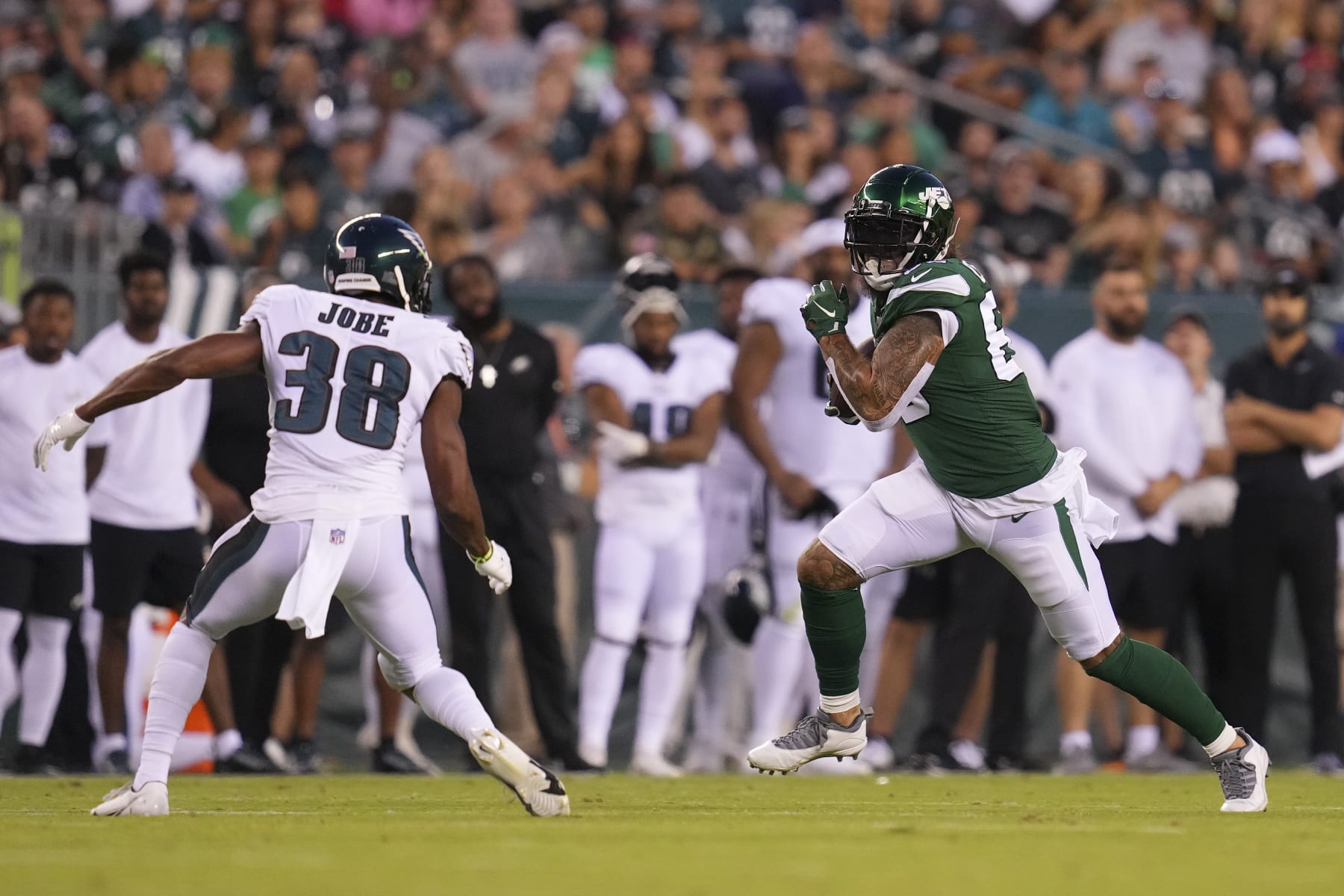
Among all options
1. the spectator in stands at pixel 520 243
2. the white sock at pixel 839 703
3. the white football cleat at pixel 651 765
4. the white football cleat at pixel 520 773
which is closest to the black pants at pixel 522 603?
the white football cleat at pixel 651 765

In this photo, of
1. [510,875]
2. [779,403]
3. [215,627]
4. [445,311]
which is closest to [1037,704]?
[779,403]

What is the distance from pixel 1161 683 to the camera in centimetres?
662

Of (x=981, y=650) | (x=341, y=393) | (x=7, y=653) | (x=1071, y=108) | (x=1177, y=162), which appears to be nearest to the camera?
(x=341, y=393)

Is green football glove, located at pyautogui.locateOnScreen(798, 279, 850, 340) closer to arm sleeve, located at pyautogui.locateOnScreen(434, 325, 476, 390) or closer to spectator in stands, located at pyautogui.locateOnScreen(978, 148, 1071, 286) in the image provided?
arm sleeve, located at pyautogui.locateOnScreen(434, 325, 476, 390)

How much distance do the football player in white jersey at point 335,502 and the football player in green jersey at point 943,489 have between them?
1.07 metres

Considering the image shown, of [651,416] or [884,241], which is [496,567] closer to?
[884,241]

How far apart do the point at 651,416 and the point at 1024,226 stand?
441cm

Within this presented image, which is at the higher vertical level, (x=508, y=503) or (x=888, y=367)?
(x=888, y=367)

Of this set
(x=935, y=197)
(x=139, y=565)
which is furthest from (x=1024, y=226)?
(x=935, y=197)

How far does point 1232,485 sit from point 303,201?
524 cm

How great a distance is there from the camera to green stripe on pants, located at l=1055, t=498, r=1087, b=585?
261 inches

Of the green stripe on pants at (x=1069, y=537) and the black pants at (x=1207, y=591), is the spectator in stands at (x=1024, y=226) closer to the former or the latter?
the black pants at (x=1207, y=591)

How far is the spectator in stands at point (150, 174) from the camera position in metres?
12.2

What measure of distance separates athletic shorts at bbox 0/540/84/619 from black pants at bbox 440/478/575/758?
1.65 metres
